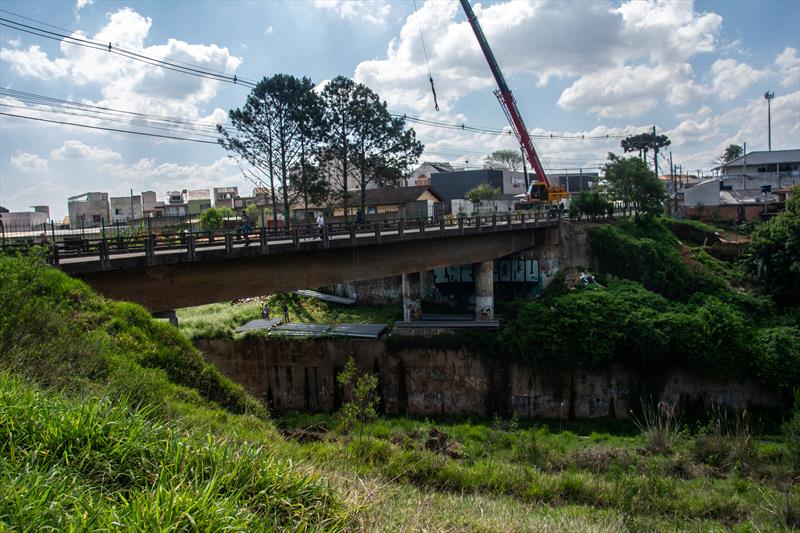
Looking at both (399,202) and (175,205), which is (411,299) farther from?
(175,205)

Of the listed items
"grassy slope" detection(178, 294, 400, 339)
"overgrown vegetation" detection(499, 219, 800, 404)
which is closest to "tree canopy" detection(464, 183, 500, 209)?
"grassy slope" detection(178, 294, 400, 339)

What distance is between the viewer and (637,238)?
137 ft

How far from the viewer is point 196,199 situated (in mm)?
76750

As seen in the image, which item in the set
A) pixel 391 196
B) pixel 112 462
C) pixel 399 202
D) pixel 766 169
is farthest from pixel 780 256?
pixel 766 169

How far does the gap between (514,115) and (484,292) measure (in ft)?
64.2

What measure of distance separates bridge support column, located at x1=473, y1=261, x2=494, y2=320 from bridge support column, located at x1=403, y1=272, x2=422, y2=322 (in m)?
3.80

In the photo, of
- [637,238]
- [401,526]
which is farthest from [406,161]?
[401,526]

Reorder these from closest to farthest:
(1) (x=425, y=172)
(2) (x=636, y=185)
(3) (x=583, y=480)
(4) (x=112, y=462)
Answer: (4) (x=112, y=462) → (3) (x=583, y=480) → (2) (x=636, y=185) → (1) (x=425, y=172)

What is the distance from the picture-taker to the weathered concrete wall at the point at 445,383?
28844 mm

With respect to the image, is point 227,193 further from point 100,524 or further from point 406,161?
point 100,524

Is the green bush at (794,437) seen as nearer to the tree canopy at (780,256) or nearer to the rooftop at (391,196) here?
the tree canopy at (780,256)

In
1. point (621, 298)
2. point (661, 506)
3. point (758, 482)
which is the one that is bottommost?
point (758, 482)

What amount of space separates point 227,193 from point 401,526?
7825 centimetres

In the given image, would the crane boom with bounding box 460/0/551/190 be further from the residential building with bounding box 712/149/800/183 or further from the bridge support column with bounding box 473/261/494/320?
the residential building with bounding box 712/149/800/183
